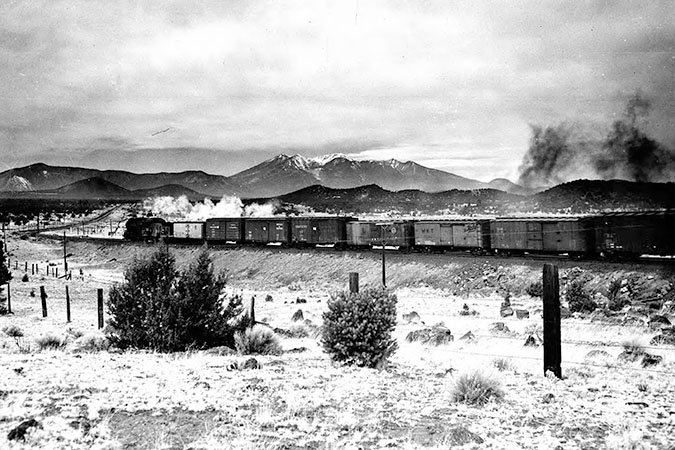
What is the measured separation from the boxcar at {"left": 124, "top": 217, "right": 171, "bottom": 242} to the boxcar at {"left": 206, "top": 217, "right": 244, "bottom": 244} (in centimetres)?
773

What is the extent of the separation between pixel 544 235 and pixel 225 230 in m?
38.3

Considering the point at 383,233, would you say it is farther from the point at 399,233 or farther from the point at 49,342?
the point at 49,342

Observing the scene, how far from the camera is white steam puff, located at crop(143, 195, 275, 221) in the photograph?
308 ft

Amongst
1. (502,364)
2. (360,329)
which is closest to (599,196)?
(502,364)

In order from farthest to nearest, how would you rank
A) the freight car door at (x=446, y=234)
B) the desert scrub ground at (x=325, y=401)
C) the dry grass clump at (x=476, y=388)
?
the freight car door at (x=446, y=234) < the dry grass clump at (x=476, y=388) < the desert scrub ground at (x=325, y=401)

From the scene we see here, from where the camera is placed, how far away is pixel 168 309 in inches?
562

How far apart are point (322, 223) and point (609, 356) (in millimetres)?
40432

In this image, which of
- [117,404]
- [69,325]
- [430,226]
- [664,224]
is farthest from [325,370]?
[430,226]

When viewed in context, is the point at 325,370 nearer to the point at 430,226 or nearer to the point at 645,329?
the point at 645,329

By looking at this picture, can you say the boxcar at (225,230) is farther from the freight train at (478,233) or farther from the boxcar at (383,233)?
the boxcar at (383,233)

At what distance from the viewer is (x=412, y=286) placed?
3981 cm

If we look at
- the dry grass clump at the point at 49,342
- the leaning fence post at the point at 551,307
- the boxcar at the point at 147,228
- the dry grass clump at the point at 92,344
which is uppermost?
the boxcar at the point at 147,228

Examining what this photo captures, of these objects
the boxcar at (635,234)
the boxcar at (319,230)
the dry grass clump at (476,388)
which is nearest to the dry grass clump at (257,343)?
the dry grass clump at (476,388)

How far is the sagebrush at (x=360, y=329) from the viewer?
1130 centimetres
